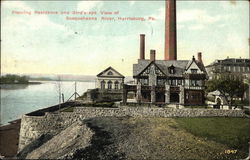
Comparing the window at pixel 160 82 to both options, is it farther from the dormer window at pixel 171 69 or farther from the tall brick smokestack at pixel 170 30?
the tall brick smokestack at pixel 170 30

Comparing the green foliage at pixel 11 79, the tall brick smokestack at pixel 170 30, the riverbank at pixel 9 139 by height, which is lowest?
the riverbank at pixel 9 139

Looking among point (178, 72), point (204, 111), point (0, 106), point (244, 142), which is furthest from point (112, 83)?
point (0, 106)

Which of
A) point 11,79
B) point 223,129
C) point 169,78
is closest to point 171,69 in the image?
point 169,78

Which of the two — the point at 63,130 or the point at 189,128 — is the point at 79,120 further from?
the point at 189,128

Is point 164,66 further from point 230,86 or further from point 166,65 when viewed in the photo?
point 230,86

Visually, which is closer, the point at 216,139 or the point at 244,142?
the point at 244,142

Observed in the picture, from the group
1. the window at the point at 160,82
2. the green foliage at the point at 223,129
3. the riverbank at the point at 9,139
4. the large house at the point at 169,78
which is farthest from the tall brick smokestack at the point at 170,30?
the riverbank at the point at 9,139
